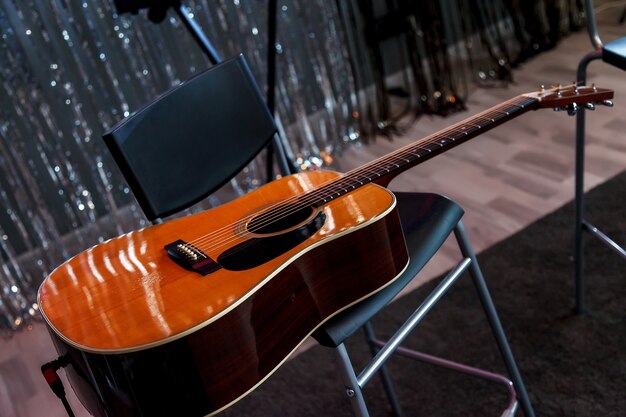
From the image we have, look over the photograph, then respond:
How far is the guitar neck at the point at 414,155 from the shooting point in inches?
41.5

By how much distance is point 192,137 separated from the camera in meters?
1.22

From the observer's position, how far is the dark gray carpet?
1.36 meters

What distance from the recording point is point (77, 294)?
926 mm

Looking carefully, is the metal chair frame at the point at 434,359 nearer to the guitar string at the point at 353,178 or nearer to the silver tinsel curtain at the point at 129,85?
the guitar string at the point at 353,178

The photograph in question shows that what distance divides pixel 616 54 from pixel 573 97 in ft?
0.61

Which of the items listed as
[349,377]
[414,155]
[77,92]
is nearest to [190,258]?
[349,377]

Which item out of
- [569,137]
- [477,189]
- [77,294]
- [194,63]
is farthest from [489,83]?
[77,294]

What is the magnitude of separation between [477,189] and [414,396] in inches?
36.7

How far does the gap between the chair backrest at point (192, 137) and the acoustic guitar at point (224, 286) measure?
4.4 inches

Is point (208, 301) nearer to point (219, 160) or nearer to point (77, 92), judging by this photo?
point (219, 160)

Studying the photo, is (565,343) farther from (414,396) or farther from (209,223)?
(209,223)

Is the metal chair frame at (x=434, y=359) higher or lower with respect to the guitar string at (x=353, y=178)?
lower

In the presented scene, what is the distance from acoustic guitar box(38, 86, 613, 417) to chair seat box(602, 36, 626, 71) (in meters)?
0.14

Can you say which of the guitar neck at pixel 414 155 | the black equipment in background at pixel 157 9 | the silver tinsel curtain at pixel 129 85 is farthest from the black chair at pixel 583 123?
the silver tinsel curtain at pixel 129 85
